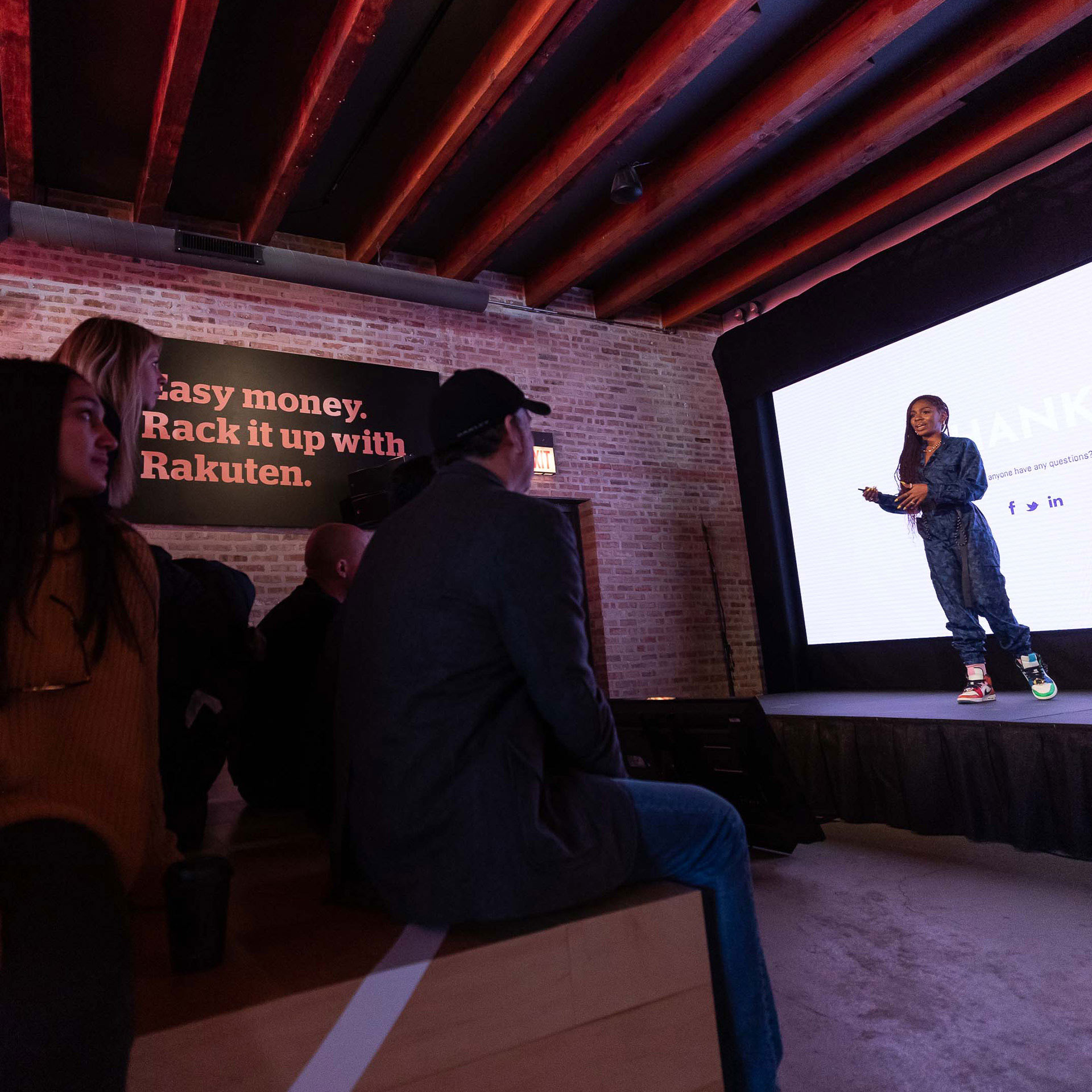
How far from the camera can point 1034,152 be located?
17.4 feet

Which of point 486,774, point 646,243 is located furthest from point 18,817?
point 646,243

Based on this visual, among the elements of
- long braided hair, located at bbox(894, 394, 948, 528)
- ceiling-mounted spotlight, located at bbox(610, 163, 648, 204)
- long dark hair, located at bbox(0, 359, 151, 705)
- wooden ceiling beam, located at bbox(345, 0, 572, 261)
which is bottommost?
long dark hair, located at bbox(0, 359, 151, 705)

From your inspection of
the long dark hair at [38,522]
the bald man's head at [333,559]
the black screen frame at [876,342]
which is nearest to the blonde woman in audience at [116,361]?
the long dark hair at [38,522]

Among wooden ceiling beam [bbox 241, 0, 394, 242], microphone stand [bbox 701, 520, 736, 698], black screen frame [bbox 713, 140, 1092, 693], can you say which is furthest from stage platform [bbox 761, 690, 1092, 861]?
wooden ceiling beam [bbox 241, 0, 394, 242]

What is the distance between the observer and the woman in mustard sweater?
0.85m

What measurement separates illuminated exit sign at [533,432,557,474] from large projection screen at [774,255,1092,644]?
1891 millimetres

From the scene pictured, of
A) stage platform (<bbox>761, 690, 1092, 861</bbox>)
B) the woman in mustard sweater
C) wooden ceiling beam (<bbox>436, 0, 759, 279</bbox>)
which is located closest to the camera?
the woman in mustard sweater

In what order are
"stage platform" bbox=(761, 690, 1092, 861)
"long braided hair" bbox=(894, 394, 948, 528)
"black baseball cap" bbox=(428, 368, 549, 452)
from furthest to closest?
1. "long braided hair" bbox=(894, 394, 948, 528)
2. "stage platform" bbox=(761, 690, 1092, 861)
3. "black baseball cap" bbox=(428, 368, 549, 452)

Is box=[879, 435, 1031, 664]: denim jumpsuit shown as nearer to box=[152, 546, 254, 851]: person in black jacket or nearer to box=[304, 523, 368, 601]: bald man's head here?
box=[304, 523, 368, 601]: bald man's head

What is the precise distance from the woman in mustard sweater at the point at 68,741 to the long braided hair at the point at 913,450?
4522mm

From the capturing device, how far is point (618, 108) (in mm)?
4379

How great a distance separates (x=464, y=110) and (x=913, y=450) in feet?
10.7

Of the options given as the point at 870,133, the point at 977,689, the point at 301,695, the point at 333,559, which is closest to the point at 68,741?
the point at 301,695

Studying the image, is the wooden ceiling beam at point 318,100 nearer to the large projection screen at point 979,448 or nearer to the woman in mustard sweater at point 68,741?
the woman in mustard sweater at point 68,741
